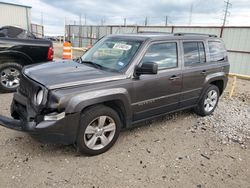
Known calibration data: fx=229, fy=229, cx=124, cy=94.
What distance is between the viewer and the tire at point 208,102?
16.5 feet

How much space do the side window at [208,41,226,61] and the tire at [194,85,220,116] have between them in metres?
0.65

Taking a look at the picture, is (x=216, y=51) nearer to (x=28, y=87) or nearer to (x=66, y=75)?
(x=66, y=75)

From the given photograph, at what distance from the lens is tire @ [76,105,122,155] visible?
3.18 metres

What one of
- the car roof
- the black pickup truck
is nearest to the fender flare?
the car roof

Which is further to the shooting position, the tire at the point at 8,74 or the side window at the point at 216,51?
the tire at the point at 8,74

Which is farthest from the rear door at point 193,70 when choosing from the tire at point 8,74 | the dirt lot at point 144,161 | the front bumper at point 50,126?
the tire at point 8,74

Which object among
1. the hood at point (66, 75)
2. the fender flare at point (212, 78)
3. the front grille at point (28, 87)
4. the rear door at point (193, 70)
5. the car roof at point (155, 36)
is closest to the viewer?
the hood at point (66, 75)

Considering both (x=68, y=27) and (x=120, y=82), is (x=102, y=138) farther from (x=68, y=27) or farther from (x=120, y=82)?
(x=68, y=27)

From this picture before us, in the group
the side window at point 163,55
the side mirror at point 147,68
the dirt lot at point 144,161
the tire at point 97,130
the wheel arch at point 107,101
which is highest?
the side window at point 163,55

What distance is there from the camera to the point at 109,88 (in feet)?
10.8

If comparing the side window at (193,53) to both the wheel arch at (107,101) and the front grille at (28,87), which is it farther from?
the front grille at (28,87)

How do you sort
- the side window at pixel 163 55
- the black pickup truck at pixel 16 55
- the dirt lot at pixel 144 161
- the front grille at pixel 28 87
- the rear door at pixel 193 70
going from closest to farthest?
the dirt lot at pixel 144 161
the front grille at pixel 28 87
the side window at pixel 163 55
the rear door at pixel 193 70
the black pickup truck at pixel 16 55

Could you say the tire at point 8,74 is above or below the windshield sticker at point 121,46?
below

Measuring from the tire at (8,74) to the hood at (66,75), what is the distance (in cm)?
261
